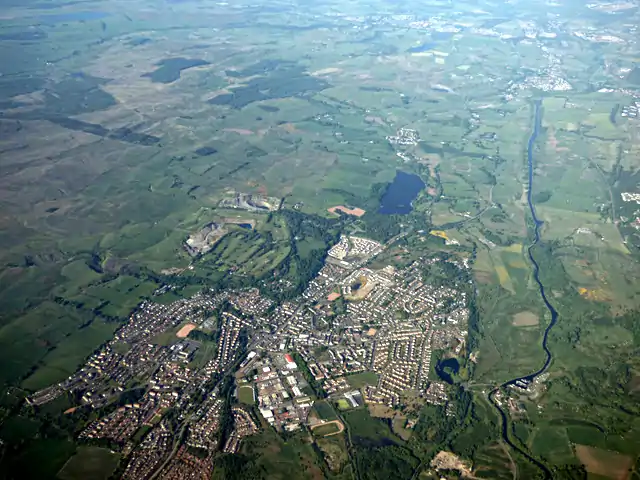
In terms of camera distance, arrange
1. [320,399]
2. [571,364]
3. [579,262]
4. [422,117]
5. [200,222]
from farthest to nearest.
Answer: [422,117] → [200,222] → [579,262] → [571,364] → [320,399]

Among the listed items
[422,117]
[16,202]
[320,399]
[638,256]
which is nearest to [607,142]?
[422,117]

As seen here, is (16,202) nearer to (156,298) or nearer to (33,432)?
(156,298)

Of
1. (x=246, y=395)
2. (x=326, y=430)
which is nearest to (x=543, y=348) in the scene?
(x=326, y=430)

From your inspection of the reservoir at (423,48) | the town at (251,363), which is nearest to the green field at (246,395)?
the town at (251,363)

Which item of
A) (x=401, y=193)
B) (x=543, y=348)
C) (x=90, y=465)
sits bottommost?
(x=401, y=193)

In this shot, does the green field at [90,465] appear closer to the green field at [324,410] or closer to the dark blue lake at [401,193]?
the green field at [324,410]

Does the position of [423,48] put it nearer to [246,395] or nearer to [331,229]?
[331,229]

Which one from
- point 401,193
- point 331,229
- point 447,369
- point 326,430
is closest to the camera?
point 326,430

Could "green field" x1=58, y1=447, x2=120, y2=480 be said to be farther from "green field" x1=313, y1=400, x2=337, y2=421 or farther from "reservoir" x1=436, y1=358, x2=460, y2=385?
"reservoir" x1=436, y1=358, x2=460, y2=385

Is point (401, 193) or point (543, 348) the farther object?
point (401, 193)
